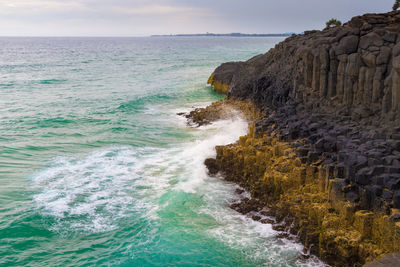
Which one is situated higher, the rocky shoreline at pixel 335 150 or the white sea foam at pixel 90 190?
the rocky shoreline at pixel 335 150

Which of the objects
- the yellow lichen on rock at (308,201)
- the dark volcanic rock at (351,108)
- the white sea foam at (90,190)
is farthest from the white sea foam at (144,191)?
the dark volcanic rock at (351,108)

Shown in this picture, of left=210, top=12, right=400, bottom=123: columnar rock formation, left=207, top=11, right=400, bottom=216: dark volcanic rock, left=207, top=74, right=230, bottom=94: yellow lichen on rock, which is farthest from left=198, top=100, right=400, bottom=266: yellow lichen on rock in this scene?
left=207, top=74, right=230, bottom=94: yellow lichen on rock

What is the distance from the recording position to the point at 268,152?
778 inches

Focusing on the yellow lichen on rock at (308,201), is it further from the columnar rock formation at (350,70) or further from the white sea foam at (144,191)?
the columnar rock formation at (350,70)

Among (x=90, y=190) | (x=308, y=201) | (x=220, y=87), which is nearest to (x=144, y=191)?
(x=90, y=190)

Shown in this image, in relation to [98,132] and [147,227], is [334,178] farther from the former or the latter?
[98,132]

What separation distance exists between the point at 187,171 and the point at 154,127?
38.1 feet

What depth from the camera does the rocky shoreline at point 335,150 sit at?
13398 millimetres

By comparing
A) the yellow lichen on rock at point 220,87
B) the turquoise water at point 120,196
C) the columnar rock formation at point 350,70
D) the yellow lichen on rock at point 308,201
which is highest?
the columnar rock formation at point 350,70

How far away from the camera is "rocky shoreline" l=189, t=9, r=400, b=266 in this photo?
13.4 m

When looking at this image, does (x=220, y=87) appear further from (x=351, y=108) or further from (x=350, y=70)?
(x=351, y=108)

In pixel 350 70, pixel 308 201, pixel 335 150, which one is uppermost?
pixel 350 70

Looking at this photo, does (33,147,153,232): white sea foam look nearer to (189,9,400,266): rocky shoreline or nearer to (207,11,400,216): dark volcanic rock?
(189,9,400,266): rocky shoreline

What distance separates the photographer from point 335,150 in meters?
16.9
